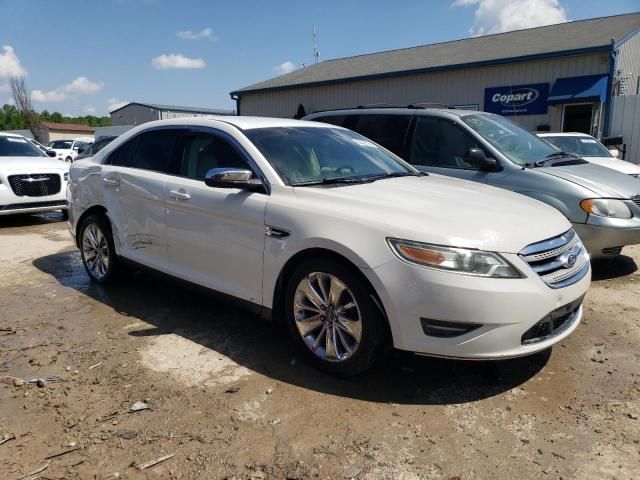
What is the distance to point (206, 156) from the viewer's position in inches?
166

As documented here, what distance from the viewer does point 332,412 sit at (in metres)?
2.98

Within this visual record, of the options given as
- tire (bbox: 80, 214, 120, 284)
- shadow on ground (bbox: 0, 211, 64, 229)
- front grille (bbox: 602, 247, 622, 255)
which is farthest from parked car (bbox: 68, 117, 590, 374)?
shadow on ground (bbox: 0, 211, 64, 229)

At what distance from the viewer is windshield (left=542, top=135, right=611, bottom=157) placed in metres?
10.5

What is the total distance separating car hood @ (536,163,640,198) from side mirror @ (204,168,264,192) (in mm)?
3289

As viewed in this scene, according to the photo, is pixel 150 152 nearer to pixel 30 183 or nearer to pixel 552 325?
pixel 552 325

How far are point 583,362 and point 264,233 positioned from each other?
234cm

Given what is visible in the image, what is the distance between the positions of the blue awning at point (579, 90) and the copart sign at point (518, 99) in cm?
46

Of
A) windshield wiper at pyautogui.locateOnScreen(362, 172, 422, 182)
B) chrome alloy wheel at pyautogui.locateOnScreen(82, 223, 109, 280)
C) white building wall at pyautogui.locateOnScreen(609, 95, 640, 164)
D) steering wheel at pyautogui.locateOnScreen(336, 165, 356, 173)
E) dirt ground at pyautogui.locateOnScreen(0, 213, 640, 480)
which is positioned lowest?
dirt ground at pyautogui.locateOnScreen(0, 213, 640, 480)

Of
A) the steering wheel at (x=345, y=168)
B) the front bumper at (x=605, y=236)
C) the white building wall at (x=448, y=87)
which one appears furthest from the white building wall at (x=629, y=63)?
the steering wheel at (x=345, y=168)

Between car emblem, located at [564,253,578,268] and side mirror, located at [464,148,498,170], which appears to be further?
side mirror, located at [464,148,498,170]

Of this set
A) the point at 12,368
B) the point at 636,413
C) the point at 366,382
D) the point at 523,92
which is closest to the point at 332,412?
the point at 366,382

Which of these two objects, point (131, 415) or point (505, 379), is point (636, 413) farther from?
point (131, 415)

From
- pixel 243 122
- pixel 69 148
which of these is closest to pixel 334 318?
pixel 243 122

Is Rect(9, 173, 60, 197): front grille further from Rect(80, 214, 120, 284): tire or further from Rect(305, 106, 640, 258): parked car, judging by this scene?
Rect(305, 106, 640, 258): parked car
